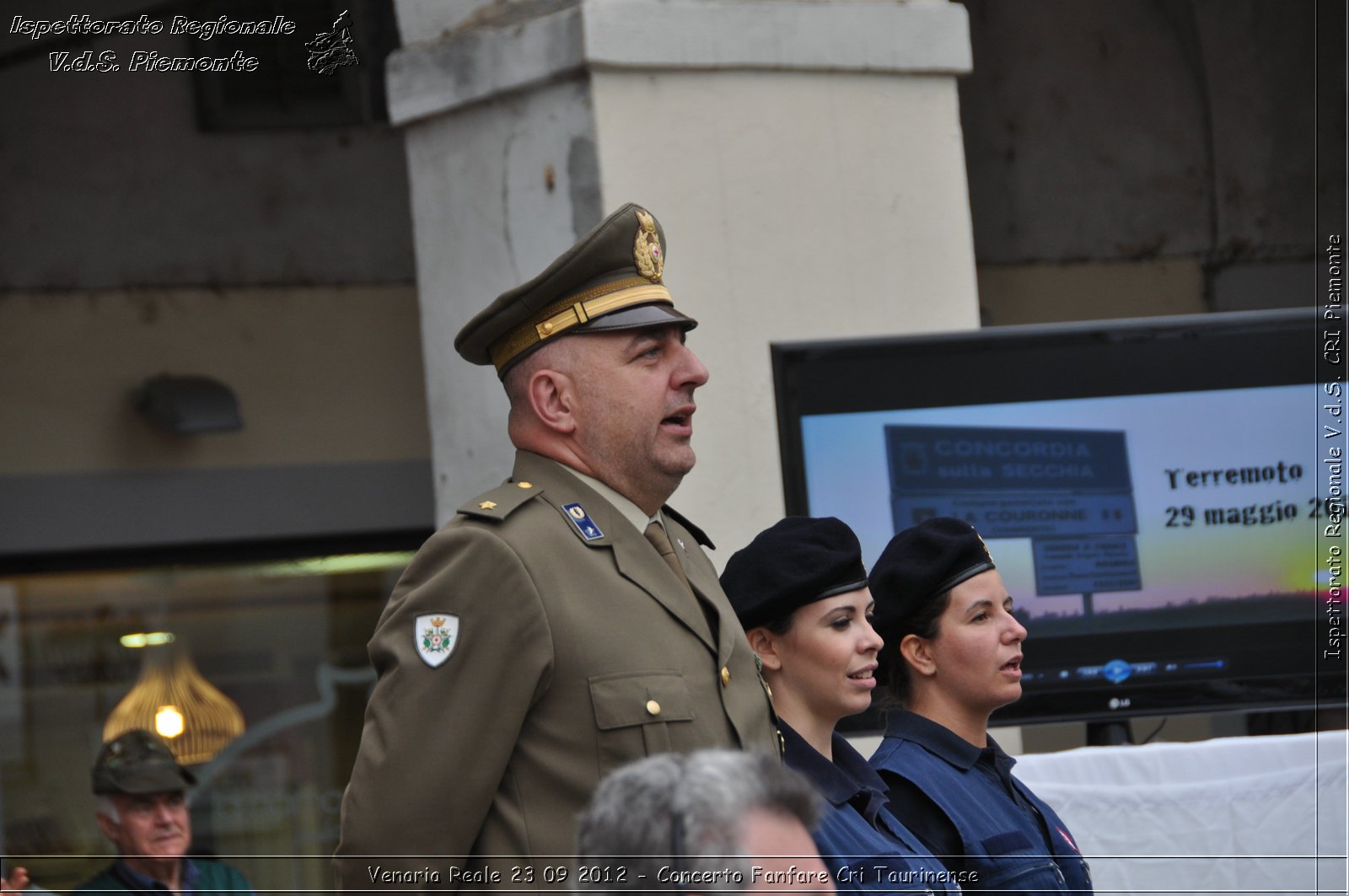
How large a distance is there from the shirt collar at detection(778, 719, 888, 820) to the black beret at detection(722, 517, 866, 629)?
19 cm

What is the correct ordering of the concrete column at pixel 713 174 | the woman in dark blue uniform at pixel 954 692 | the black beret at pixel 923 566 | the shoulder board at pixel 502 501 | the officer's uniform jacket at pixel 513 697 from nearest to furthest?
the officer's uniform jacket at pixel 513 697 < the shoulder board at pixel 502 501 < the woman in dark blue uniform at pixel 954 692 < the black beret at pixel 923 566 < the concrete column at pixel 713 174

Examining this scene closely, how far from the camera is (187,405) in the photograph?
6113mm

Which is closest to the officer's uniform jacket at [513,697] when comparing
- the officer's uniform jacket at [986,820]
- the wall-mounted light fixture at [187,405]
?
the officer's uniform jacket at [986,820]

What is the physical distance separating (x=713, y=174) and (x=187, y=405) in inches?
96.9

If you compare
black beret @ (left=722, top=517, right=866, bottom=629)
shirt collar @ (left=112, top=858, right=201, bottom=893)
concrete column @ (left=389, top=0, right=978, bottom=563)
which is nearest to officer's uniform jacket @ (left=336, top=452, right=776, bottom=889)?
black beret @ (left=722, top=517, right=866, bottom=629)

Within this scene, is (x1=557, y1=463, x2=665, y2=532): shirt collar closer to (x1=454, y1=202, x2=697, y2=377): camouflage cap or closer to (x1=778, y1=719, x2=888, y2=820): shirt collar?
(x1=454, y1=202, x2=697, y2=377): camouflage cap

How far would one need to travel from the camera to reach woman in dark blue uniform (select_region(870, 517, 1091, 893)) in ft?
9.23

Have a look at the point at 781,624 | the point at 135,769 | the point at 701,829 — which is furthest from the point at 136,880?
the point at 701,829

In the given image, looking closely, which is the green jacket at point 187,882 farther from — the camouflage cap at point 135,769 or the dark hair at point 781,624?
the dark hair at point 781,624

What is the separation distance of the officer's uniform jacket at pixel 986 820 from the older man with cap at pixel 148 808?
8.66ft

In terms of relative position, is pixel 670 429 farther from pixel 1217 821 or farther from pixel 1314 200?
pixel 1314 200

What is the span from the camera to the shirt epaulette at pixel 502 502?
2455 millimetres

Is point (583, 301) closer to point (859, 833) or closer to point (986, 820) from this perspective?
point (859, 833)

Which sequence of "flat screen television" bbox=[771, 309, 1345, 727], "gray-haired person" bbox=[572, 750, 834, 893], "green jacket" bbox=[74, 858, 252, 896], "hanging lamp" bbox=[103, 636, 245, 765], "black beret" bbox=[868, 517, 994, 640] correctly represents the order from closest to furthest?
"gray-haired person" bbox=[572, 750, 834, 893]
"black beret" bbox=[868, 517, 994, 640]
"flat screen television" bbox=[771, 309, 1345, 727]
"green jacket" bbox=[74, 858, 252, 896]
"hanging lamp" bbox=[103, 636, 245, 765]
